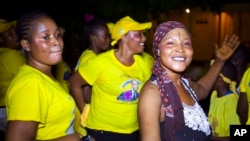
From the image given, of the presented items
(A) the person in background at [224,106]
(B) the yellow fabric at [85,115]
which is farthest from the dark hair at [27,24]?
(A) the person in background at [224,106]

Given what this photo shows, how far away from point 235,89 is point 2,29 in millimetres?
3020

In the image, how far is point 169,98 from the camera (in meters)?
2.76

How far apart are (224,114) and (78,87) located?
1.65 m

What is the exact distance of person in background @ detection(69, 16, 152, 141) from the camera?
175 inches

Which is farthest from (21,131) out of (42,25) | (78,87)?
(78,87)

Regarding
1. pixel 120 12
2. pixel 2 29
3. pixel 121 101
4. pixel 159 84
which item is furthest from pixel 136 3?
pixel 159 84

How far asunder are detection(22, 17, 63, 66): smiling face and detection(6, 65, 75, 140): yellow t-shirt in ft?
0.28

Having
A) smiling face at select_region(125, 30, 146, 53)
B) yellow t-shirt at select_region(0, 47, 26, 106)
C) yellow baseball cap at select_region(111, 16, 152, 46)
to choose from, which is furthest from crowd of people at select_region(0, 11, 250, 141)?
yellow t-shirt at select_region(0, 47, 26, 106)

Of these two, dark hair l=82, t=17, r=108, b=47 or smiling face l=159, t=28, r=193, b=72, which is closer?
smiling face l=159, t=28, r=193, b=72

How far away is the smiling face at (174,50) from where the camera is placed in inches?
115

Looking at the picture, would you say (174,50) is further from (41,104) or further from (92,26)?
(92,26)

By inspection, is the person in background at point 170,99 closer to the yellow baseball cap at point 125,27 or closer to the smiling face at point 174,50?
the smiling face at point 174,50

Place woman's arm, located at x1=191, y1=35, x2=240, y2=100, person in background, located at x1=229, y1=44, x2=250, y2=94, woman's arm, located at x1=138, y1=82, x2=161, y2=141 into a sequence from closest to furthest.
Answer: woman's arm, located at x1=138, y1=82, x2=161, y2=141, woman's arm, located at x1=191, y1=35, x2=240, y2=100, person in background, located at x1=229, y1=44, x2=250, y2=94

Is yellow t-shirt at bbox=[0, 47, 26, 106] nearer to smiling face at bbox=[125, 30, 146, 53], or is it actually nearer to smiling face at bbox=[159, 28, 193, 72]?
smiling face at bbox=[125, 30, 146, 53]
